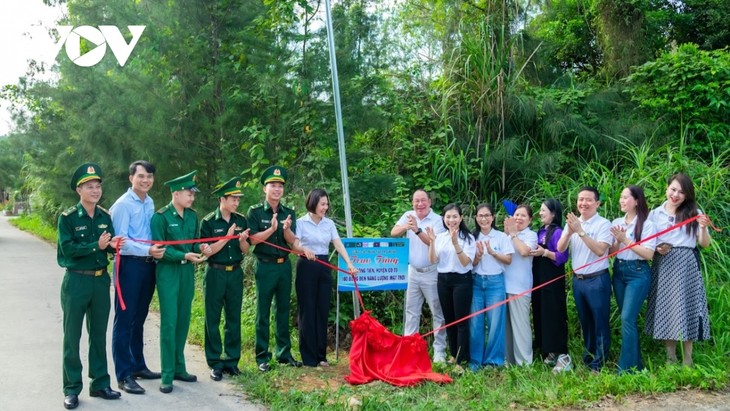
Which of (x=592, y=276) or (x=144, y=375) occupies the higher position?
(x=592, y=276)

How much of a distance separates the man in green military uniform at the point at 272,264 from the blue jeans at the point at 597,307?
2.70m

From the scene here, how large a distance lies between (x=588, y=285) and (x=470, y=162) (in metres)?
3.89

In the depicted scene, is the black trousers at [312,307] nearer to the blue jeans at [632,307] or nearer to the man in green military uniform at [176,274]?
the man in green military uniform at [176,274]

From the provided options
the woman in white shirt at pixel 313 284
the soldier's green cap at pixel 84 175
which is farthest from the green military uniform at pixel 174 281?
the woman in white shirt at pixel 313 284

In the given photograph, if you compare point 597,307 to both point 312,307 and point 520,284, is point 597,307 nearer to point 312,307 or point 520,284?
point 520,284

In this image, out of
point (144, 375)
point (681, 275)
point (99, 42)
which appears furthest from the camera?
point (99, 42)

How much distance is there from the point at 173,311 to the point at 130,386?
26.8 inches

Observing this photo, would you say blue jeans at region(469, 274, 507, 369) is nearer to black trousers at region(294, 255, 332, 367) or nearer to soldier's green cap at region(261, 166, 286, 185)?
black trousers at region(294, 255, 332, 367)

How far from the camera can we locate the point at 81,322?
494cm

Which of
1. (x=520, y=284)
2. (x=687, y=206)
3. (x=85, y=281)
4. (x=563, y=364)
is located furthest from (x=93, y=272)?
(x=687, y=206)

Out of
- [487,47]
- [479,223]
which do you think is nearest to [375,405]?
[479,223]

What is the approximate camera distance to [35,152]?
14.5m

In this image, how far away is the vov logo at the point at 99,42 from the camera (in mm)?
9569

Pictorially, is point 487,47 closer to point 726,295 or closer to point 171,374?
point 726,295
